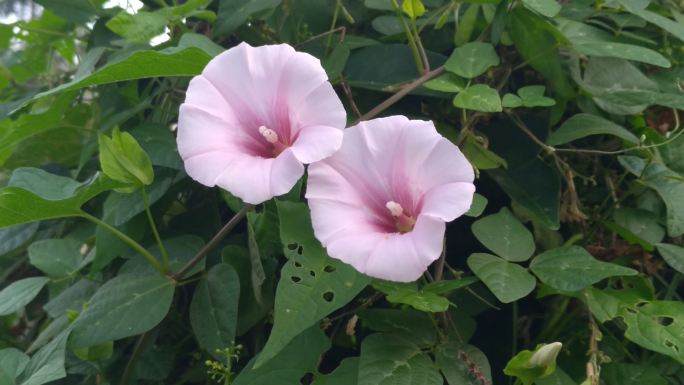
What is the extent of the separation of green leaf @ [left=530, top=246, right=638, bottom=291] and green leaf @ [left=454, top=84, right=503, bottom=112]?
13cm

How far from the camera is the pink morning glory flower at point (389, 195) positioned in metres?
0.50

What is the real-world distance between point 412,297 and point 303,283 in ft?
0.27

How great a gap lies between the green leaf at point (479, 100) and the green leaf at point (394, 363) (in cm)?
20

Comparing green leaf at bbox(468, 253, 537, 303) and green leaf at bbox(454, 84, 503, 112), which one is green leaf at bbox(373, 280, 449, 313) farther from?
green leaf at bbox(454, 84, 503, 112)

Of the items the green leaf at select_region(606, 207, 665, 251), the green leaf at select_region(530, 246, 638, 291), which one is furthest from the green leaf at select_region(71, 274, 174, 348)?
the green leaf at select_region(606, 207, 665, 251)

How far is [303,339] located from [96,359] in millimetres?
215

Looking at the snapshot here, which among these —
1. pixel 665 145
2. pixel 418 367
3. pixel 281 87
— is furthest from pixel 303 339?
pixel 665 145

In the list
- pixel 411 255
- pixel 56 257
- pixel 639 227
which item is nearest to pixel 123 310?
pixel 56 257

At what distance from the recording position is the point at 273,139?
1.96 ft

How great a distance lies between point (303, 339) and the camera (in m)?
0.60

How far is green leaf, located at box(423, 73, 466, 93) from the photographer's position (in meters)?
0.64

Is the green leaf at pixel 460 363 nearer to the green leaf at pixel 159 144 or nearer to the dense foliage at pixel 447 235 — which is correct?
the dense foliage at pixel 447 235

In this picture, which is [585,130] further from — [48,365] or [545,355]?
[48,365]

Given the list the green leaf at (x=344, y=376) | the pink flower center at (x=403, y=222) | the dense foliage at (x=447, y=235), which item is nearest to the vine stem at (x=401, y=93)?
the dense foliage at (x=447, y=235)
